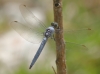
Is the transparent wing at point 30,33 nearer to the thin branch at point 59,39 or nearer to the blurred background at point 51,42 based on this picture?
the blurred background at point 51,42

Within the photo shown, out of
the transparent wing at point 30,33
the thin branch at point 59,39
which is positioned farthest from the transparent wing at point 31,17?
the thin branch at point 59,39

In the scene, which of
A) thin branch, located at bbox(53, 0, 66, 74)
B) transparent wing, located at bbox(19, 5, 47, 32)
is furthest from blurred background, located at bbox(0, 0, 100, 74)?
thin branch, located at bbox(53, 0, 66, 74)

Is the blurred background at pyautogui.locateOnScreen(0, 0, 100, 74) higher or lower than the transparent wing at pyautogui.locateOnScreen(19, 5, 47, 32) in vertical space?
lower

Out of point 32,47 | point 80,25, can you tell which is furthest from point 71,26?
point 32,47

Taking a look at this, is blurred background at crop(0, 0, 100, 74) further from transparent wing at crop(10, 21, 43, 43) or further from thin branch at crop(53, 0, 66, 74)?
thin branch at crop(53, 0, 66, 74)

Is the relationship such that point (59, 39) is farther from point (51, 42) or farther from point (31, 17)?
point (51, 42)

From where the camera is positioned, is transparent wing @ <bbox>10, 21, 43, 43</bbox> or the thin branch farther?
transparent wing @ <bbox>10, 21, 43, 43</bbox>

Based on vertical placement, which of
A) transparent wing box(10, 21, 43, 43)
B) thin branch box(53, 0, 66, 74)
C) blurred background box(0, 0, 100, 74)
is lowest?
blurred background box(0, 0, 100, 74)

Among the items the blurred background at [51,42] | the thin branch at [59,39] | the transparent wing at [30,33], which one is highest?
the thin branch at [59,39]

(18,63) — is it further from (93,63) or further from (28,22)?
(28,22)
